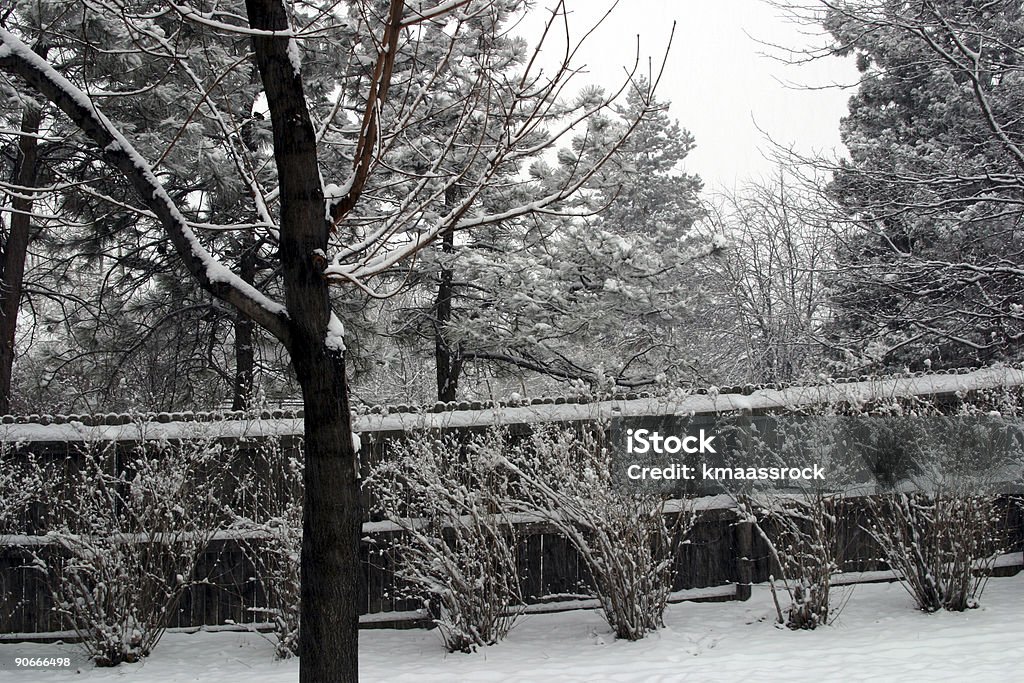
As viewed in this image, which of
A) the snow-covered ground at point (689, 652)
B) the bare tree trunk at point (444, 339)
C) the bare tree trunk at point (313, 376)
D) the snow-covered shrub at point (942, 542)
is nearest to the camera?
the bare tree trunk at point (313, 376)

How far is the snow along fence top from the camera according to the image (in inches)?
235

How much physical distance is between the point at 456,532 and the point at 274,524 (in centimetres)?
125

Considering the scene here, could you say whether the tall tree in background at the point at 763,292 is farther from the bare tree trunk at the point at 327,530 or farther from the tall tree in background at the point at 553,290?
the bare tree trunk at the point at 327,530

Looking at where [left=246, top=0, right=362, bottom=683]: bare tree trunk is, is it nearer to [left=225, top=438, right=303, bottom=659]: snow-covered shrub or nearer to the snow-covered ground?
the snow-covered ground

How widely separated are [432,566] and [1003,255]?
9.29 meters

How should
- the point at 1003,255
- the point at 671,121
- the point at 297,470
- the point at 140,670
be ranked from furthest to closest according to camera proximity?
the point at 671,121 → the point at 1003,255 → the point at 297,470 → the point at 140,670

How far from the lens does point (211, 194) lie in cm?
1021

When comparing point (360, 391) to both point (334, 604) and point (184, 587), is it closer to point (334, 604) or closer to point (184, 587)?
point (184, 587)

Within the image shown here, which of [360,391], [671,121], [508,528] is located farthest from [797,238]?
[508,528]

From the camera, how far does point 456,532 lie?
18.4 feet

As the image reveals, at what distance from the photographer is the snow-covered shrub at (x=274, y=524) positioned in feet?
18.2

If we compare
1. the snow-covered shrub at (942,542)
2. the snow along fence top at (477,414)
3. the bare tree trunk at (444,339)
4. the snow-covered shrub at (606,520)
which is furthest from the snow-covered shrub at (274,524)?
the bare tree trunk at (444,339)

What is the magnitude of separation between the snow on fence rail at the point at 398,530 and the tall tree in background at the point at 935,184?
142 centimetres

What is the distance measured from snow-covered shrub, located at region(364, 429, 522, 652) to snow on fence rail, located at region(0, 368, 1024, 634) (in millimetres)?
285
